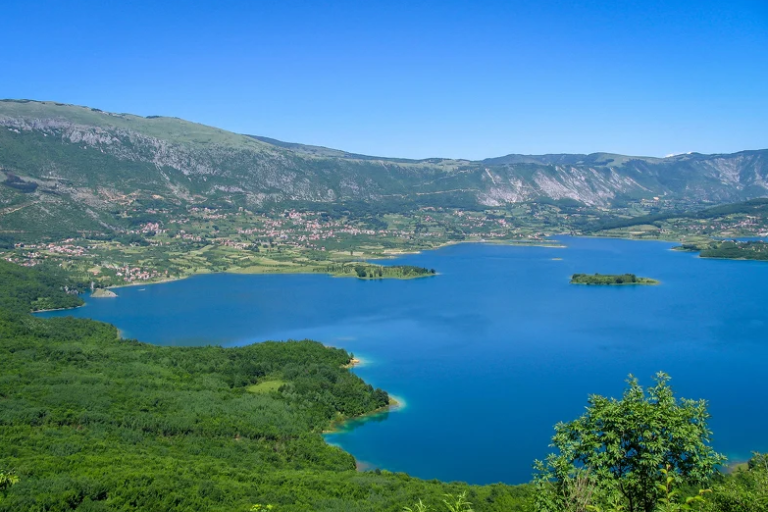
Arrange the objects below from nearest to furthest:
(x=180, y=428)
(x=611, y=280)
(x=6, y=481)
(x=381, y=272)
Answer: (x=6, y=481) < (x=180, y=428) < (x=611, y=280) < (x=381, y=272)

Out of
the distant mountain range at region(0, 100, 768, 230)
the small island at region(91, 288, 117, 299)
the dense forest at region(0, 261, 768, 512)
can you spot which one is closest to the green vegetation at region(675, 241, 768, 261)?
the dense forest at region(0, 261, 768, 512)

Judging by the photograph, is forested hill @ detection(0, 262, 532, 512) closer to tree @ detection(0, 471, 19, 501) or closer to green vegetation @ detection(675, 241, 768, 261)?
tree @ detection(0, 471, 19, 501)

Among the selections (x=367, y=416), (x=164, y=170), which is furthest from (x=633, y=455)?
(x=164, y=170)

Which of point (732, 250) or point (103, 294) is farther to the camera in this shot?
point (732, 250)

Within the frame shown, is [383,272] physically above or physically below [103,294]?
above

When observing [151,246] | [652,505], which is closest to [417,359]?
[652,505]

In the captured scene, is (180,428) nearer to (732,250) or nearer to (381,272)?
(381,272)

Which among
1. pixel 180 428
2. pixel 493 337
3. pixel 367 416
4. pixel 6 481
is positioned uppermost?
pixel 6 481
